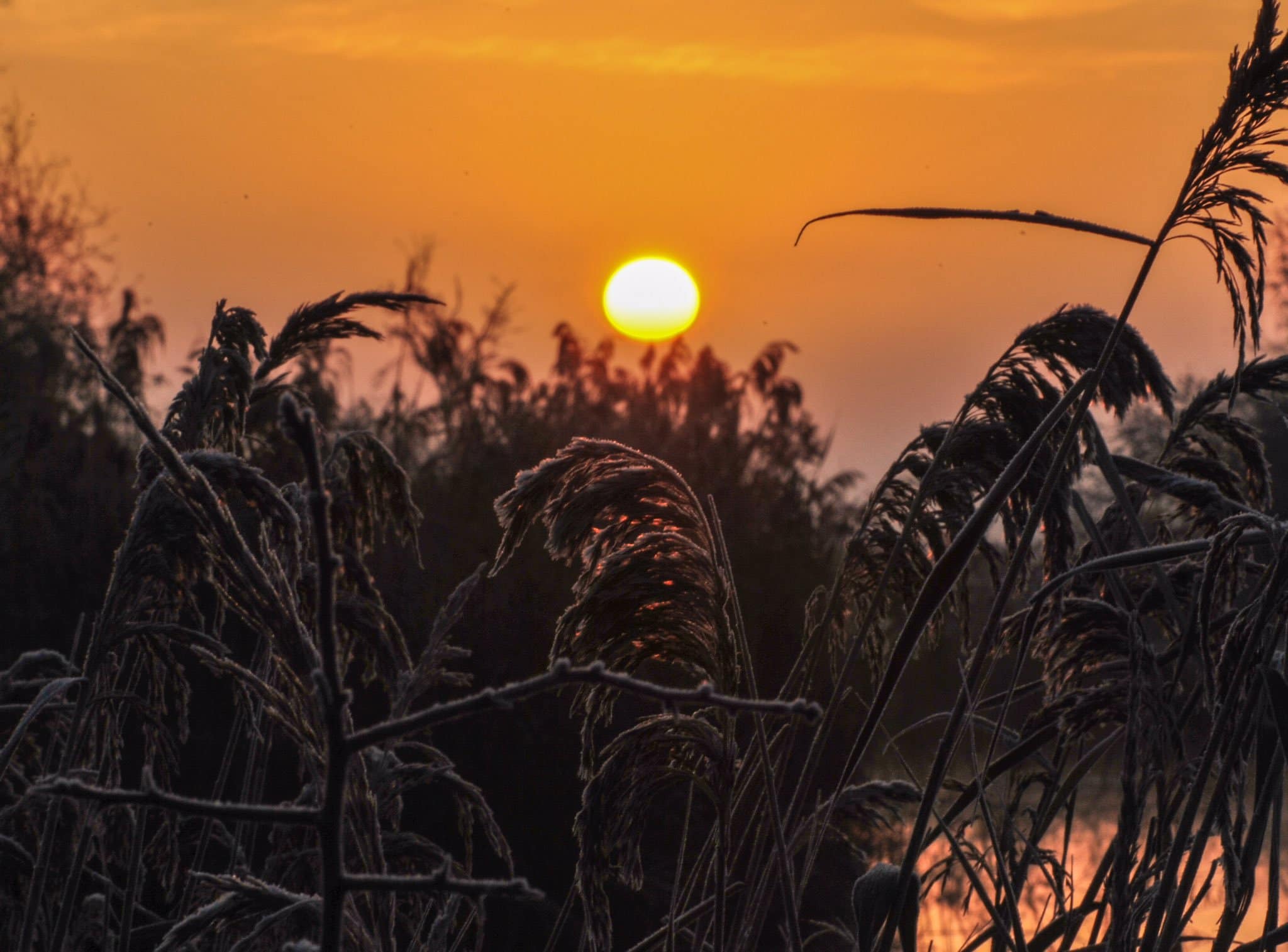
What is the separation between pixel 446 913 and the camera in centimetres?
165

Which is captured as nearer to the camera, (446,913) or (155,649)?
(446,913)

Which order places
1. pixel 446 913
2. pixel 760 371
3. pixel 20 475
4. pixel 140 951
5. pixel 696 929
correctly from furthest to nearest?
pixel 760 371
pixel 20 475
pixel 140 951
pixel 696 929
pixel 446 913

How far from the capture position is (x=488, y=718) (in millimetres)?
8047

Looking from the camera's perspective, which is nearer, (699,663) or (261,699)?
(261,699)

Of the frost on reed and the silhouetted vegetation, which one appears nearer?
the frost on reed

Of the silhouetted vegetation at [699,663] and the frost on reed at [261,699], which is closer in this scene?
the frost on reed at [261,699]

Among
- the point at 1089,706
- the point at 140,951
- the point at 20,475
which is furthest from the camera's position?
the point at 20,475

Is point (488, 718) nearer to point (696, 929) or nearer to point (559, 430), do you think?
point (559, 430)

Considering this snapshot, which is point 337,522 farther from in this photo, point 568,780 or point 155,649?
point 568,780

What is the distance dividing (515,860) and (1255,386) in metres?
5.86

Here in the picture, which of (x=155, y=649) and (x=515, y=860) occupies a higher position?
(x=155, y=649)

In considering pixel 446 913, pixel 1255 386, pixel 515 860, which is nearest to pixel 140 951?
pixel 446 913

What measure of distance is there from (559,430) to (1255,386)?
977 centimetres

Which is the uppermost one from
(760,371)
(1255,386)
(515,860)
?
(760,371)
